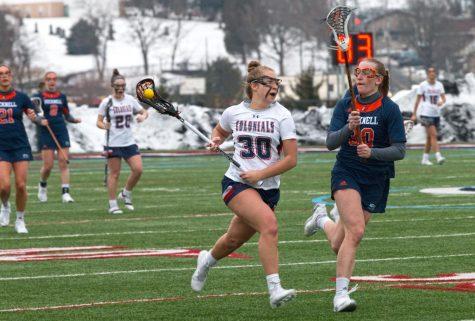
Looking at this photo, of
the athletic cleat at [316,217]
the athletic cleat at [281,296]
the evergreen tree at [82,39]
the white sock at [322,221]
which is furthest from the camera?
the evergreen tree at [82,39]

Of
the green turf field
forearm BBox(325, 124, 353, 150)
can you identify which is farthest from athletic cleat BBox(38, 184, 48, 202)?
forearm BBox(325, 124, 353, 150)

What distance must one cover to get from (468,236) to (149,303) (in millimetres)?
5583

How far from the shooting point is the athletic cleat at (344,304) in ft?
34.6

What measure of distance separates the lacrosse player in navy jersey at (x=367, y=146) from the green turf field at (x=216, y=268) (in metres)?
0.74

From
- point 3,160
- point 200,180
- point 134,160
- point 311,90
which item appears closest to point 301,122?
point 311,90

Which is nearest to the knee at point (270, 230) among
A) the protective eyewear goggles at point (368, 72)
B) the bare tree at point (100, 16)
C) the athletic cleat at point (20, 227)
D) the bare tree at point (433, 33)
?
the protective eyewear goggles at point (368, 72)

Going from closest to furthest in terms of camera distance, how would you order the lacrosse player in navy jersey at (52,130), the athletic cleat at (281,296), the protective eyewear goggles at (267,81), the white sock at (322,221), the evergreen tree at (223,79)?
1. the athletic cleat at (281,296)
2. the protective eyewear goggles at (267,81)
3. the white sock at (322,221)
4. the lacrosse player in navy jersey at (52,130)
5. the evergreen tree at (223,79)

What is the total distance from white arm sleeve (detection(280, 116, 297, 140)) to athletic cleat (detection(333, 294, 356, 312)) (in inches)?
53.0

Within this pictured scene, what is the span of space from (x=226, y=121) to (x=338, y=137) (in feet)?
3.07

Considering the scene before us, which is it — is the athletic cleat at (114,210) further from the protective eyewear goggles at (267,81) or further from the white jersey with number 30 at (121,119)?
the protective eyewear goggles at (267,81)

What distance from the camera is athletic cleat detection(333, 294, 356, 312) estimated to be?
34.6 feet

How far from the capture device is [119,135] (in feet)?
69.2

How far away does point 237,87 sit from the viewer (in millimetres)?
89750

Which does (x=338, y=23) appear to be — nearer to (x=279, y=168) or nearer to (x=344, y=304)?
(x=279, y=168)
